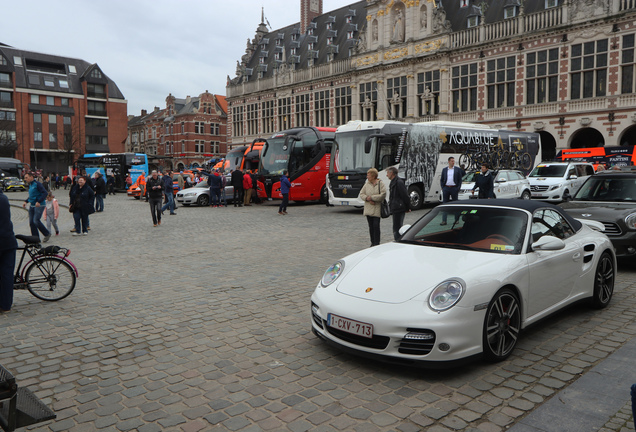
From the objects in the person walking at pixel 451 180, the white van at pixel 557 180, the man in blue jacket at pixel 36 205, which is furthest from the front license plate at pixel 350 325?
the white van at pixel 557 180

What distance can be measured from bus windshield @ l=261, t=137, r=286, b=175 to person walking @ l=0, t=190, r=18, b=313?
18.1 m

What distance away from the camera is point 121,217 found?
1914 centimetres

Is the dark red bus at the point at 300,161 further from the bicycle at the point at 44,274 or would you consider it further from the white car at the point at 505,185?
the bicycle at the point at 44,274

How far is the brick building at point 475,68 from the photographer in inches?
1141

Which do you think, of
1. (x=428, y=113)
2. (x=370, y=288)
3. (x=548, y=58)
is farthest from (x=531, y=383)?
(x=428, y=113)

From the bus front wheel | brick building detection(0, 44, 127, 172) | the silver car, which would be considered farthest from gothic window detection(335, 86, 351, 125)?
brick building detection(0, 44, 127, 172)

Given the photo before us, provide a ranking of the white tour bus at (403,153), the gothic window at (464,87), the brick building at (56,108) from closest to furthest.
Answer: the white tour bus at (403,153)
the gothic window at (464,87)
the brick building at (56,108)

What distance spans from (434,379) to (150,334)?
3.05 meters

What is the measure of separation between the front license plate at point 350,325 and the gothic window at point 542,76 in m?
31.9

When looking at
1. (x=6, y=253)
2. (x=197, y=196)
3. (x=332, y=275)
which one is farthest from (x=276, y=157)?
(x=332, y=275)

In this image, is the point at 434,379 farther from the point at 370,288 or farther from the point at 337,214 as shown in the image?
the point at 337,214

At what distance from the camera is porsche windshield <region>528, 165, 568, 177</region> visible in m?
Result: 20.8

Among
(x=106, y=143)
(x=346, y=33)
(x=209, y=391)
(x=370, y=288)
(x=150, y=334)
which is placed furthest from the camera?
(x=106, y=143)

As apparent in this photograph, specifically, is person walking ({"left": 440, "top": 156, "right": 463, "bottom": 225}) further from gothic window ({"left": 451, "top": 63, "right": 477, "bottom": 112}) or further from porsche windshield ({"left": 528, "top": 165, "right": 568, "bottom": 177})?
gothic window ({"left": 451, "top": 63, "right": 477, "bottom": 112})
